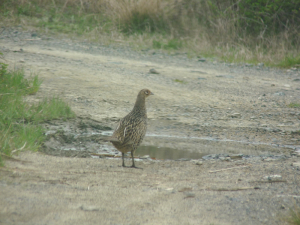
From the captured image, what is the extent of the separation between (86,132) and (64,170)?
1857mm

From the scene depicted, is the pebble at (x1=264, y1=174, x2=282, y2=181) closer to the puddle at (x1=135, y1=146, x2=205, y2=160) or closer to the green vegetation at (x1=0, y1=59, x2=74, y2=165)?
the puddle at (x1=135, y1=146, x2=205, y2=160)

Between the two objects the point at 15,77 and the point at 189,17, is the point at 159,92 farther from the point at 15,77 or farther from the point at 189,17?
the point at 189,17

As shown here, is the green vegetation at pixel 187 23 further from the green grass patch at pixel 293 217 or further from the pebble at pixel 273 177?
the green grass patch at pixel 293 217

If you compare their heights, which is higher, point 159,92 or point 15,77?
point 15,77

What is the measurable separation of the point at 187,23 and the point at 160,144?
9069 millimetres

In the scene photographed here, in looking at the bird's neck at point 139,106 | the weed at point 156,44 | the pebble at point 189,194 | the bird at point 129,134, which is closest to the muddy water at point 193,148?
the bird at point 129,134

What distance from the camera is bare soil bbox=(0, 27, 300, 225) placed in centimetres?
291

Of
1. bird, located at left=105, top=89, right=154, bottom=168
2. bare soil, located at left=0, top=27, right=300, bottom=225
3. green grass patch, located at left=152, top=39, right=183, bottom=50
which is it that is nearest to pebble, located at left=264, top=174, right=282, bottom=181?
bare soil, located at left=0, top=27, right=300, bottom=225

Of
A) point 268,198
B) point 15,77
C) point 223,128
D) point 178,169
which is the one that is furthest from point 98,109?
point 268,198

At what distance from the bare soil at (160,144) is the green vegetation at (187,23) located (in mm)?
1192

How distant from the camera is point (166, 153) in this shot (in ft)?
A: 16.8

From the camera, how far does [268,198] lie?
125 inches

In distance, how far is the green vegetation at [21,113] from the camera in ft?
14.1

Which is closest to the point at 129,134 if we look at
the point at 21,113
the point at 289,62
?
the point at 21,113
